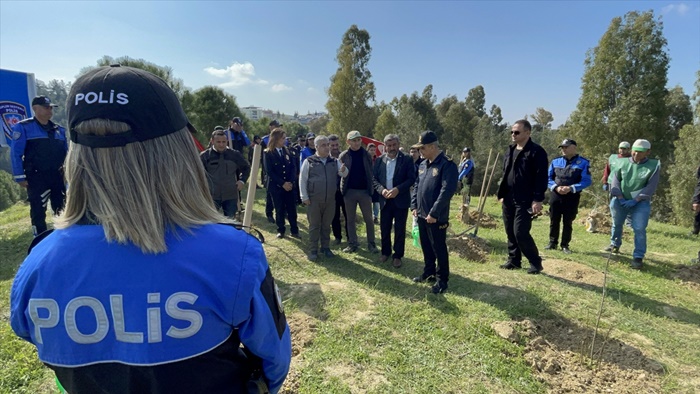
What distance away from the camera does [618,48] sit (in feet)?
63.1

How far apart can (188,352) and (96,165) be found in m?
0.62

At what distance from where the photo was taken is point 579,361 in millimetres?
3312

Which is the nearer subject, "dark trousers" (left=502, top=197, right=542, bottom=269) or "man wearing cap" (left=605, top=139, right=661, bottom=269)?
"dark trousers" (left=502, top=197, right=542, bottom=269)

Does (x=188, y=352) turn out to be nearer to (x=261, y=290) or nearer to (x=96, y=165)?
(x=261, y=290)

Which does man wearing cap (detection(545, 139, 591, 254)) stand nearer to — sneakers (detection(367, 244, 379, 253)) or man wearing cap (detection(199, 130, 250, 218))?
sneakers (detection(367, 244, 379, 253))

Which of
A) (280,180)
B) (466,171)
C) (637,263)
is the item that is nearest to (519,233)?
(637,263)

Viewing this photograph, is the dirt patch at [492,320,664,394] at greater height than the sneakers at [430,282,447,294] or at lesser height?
lesser

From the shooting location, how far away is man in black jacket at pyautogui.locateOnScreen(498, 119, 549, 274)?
4961 millimetres

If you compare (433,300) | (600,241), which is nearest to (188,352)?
(433,300)

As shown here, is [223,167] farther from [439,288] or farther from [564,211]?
[564,211]

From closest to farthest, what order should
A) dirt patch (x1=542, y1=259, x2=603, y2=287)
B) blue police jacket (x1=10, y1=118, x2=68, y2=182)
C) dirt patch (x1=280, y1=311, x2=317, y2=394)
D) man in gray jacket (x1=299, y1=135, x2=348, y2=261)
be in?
dirt patch (x1=280, y1=311, x2=317, y2=394) < blue police jacket (x1=10, y1=118, x2=68, y2=182) < dirt patch (x1=542, y1=259, x2=603, y2=287) < man in gray jacket (x1=299, y1=135, x2=348, y2=261)

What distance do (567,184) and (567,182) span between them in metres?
0.04

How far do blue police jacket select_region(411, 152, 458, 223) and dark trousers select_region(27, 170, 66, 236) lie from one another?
→ 555cm

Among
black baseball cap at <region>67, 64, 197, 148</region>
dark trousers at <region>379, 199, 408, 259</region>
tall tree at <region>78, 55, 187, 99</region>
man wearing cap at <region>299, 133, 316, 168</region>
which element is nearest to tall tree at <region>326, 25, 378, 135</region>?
tall tree at <region>78, 55, 187, 99</region>
